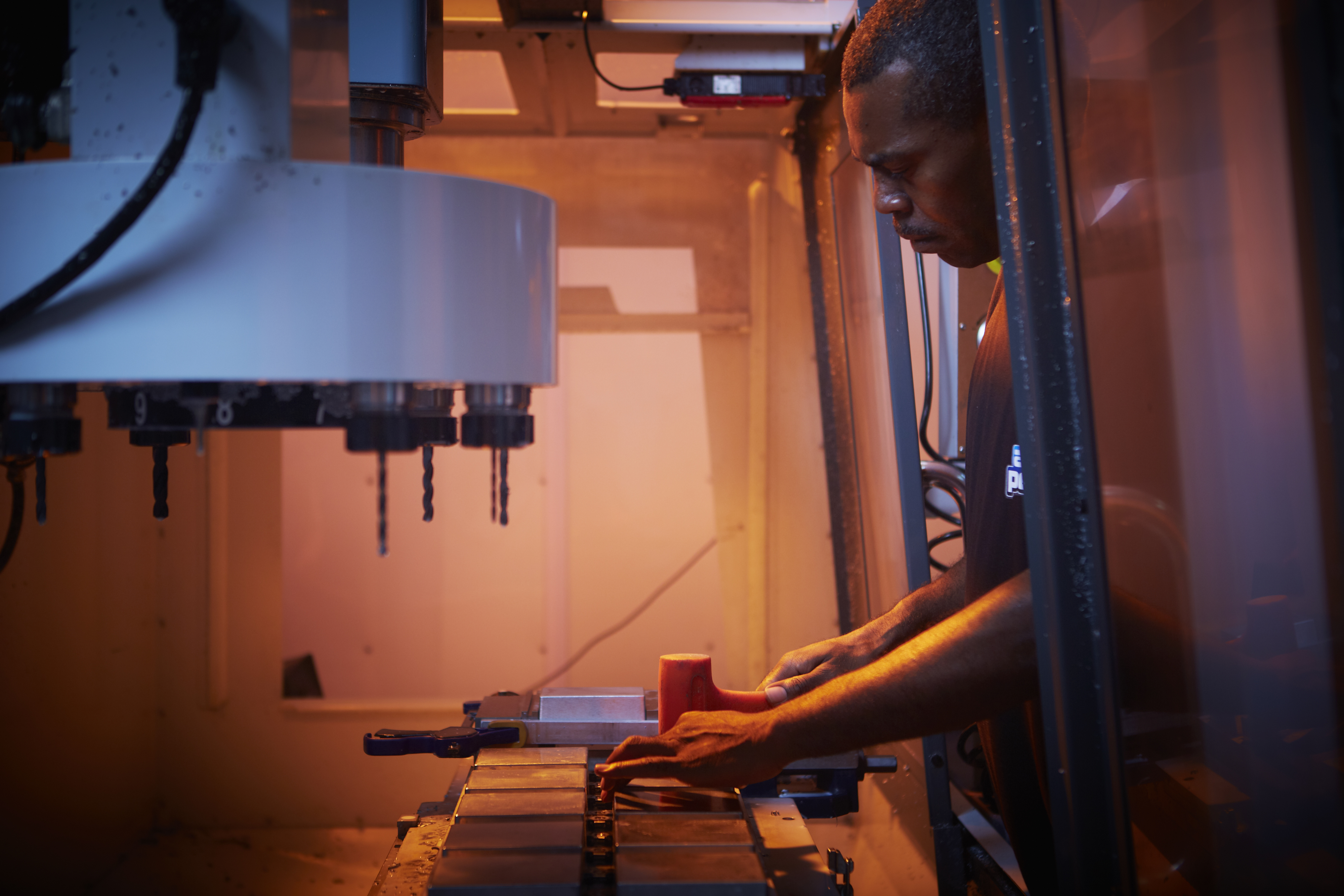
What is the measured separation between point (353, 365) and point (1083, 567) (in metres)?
0.63

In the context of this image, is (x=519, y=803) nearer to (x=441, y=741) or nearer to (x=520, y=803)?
(x=520, y=803)

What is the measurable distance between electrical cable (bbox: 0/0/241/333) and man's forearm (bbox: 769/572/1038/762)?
0.74 m

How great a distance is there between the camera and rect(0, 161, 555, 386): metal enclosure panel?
2.02 feet

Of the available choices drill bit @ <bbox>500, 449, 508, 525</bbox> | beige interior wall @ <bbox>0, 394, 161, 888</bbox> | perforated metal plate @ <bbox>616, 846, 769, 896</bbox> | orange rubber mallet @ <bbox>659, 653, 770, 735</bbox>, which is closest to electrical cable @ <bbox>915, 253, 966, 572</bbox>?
orange rubber mallet @ <bbox>659, 653, 770, 735</bbox>

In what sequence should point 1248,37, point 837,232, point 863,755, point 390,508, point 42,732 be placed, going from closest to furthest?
1. point 1248,37
2. point 863,755
3. point 42,732
4. point 837,232
5. point 390,508

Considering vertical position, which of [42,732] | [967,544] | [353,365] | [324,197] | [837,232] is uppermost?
[837,232]

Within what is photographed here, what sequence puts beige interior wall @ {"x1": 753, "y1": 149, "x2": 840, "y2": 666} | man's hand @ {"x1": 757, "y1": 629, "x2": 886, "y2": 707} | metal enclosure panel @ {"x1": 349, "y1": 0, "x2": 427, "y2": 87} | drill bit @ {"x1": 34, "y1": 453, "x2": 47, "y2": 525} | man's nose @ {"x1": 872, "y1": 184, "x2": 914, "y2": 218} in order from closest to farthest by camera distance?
drill bit @ {"x1": 34, "y1": 453, "x2": 47, "y2": 525} < metal enclosure panel @ {"x1": 349, "y1": 0, "x2": 427, "y2": 87} < man's nose @ {"x1": 872, "y1": 184, "x2": 914, "y2": 218} < man's hand @ {"x1": 757, "y1": 629, "x2": 886, "y2": 707} < beige interior wall @ {"x1": 753, "y1": 149, "x2": 840, "y2": 666}

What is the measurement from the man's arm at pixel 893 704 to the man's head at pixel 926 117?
45 centimetres

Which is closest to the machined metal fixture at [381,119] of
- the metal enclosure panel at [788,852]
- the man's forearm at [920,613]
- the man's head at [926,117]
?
the man's head at [926,117]

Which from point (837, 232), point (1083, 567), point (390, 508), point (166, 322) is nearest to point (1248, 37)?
point (1083, 567)

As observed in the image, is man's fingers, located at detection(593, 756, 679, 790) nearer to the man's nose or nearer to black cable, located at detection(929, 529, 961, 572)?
the man's nose

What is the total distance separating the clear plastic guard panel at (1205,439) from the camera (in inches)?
23.8

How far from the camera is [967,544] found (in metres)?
1.21

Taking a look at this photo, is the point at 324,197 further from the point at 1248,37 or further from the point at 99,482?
the point at 99,482
